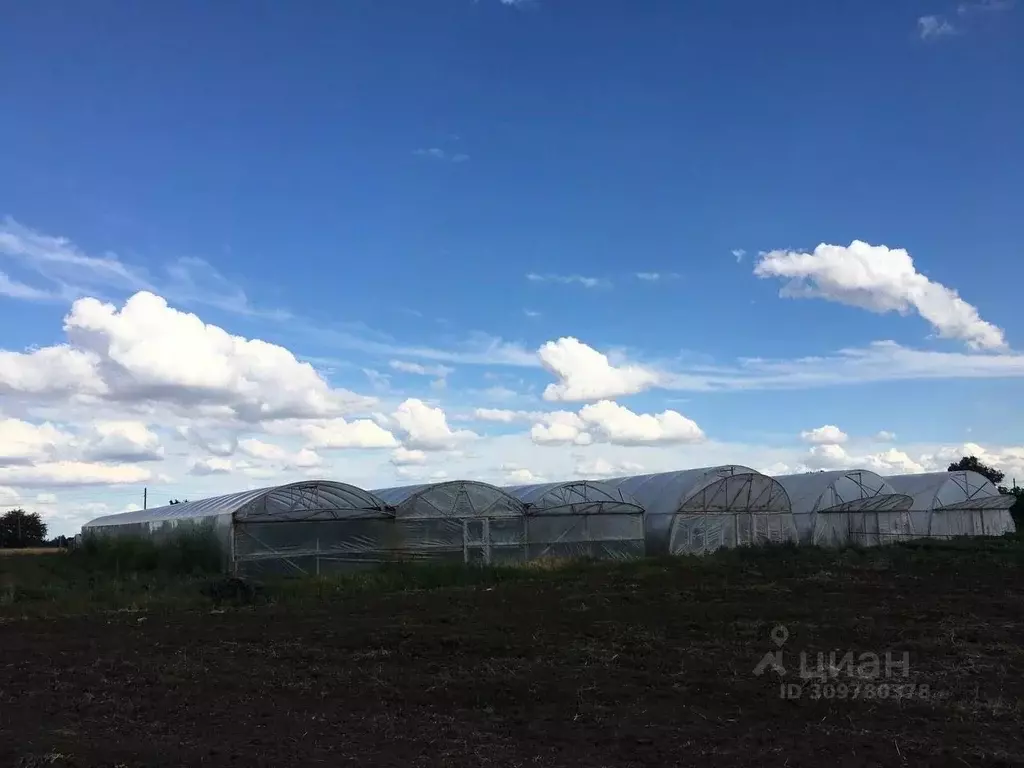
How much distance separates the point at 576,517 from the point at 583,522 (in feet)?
1.07

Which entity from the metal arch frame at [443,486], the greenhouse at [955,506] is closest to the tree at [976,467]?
the greenhouse at [955,506]

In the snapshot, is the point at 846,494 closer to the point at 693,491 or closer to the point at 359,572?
the point at 693,491

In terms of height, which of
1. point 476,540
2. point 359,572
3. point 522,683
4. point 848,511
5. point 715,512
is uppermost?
point 715,512

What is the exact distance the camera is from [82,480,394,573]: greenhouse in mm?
23375

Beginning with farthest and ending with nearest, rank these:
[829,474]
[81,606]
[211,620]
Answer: [829,474], [81,606], [211,620]

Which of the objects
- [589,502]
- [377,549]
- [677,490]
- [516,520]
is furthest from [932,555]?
[377,549]

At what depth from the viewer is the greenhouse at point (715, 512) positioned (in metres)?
29.6

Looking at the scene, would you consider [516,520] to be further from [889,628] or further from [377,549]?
[889,628]

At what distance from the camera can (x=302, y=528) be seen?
24.1 meters

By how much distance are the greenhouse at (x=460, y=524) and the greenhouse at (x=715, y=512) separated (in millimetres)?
5305

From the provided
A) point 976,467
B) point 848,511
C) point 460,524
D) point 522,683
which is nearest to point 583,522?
point 460,524

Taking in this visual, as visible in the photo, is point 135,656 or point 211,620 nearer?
point 135,656

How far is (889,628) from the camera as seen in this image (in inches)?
526

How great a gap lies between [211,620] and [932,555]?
20083mm
